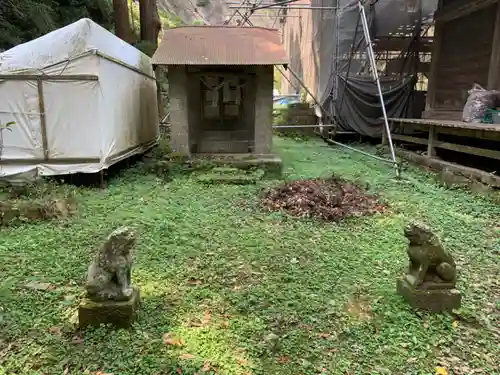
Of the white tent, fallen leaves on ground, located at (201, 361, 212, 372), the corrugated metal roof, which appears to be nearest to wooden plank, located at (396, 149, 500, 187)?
the corrugated metal roof

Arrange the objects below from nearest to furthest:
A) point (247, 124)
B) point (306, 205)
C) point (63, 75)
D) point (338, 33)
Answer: point (306, 205) < point (63, 75) < point (247, 124) < point (338, 33)

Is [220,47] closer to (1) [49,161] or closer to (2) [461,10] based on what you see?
(1) [49,161]

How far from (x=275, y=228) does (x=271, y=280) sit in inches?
54.4

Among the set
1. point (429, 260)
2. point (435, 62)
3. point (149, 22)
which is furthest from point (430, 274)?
point (149, 22)

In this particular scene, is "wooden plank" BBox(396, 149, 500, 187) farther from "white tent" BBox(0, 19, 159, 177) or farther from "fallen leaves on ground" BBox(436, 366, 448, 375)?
"white tent" BBox(0, 19, 159, 177)

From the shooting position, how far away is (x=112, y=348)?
8.58 feet

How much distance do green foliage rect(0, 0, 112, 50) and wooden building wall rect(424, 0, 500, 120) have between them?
10.7 metres

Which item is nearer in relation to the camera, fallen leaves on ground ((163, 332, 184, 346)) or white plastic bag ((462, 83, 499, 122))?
fallen leaves on ground ((163, 332, 184, 346))

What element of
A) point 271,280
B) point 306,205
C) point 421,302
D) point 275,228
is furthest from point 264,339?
point 306,205

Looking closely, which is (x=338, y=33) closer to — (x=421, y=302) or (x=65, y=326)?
(x=421, y=302)

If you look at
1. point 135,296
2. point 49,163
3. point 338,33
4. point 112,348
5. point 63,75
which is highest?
point 338,33

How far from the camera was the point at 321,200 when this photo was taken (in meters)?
5.71

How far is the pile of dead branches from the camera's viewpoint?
541 cm

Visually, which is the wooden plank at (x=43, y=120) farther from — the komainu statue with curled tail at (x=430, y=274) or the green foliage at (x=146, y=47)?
the komainu statue with curled tail at (x=430, y=274)
